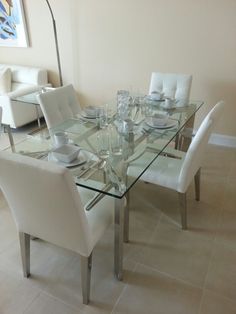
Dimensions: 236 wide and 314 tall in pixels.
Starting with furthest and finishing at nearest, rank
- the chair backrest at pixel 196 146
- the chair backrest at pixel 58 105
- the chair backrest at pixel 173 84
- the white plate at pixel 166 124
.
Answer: the chair backrest at pixel 173 84
the chair backrest at pixel 58 105
the white plate at pixel 166 124
the chair backrest at pixel 196 146

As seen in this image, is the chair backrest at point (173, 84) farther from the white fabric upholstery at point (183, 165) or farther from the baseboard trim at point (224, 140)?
the baseboard trim at point (224, 140)

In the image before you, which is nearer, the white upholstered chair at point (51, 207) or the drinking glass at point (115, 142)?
the white upholstered chair at point (51, 207)

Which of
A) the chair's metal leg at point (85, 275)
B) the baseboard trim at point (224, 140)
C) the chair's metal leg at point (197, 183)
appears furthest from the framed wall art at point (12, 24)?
the chair's metal leg at point (85, 275)

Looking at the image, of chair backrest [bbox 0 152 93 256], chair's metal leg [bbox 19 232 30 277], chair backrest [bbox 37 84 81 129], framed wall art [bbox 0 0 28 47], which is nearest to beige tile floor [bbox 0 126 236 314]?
chair's metal leg [bbox 19 232 30 277]

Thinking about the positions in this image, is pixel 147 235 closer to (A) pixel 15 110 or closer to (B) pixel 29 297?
(B) pixel 29 297

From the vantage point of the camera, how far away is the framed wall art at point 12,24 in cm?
370

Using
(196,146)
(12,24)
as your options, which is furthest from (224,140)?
(12,24)

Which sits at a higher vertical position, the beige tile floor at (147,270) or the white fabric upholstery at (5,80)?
the white fabric upholstery at (5,80)

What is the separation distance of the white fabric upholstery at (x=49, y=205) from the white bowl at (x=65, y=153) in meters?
0.31

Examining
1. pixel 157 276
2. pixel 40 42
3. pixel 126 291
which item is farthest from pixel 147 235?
pixel 40 42

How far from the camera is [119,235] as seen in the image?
4.62 ft

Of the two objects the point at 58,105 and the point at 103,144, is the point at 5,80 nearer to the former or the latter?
the point at 58,105

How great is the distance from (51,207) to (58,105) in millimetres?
1259

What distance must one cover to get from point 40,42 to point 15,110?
1.17 metres
